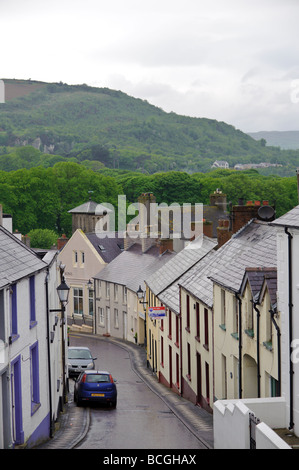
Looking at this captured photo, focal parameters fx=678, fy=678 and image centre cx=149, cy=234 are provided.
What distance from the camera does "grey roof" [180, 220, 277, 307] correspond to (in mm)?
21234

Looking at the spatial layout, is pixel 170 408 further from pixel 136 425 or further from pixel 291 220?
pixel 291 220

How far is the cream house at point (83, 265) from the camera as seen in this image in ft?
204

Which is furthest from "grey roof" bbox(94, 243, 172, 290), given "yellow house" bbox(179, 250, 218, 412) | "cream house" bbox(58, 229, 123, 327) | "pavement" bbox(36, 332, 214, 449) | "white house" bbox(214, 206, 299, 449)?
"white house" bbox(214, 206, 299, 449)

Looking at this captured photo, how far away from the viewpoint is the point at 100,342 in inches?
2078

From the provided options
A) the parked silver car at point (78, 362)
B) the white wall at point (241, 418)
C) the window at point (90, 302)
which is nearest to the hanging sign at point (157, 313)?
the parked silver car at point (78, 362)

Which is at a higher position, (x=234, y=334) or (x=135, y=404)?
(x=234, y=334)

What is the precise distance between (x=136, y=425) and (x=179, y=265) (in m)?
14.9

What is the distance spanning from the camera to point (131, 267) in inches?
2205

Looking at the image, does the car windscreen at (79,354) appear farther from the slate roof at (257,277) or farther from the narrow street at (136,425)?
the slate roof at (257,277)
